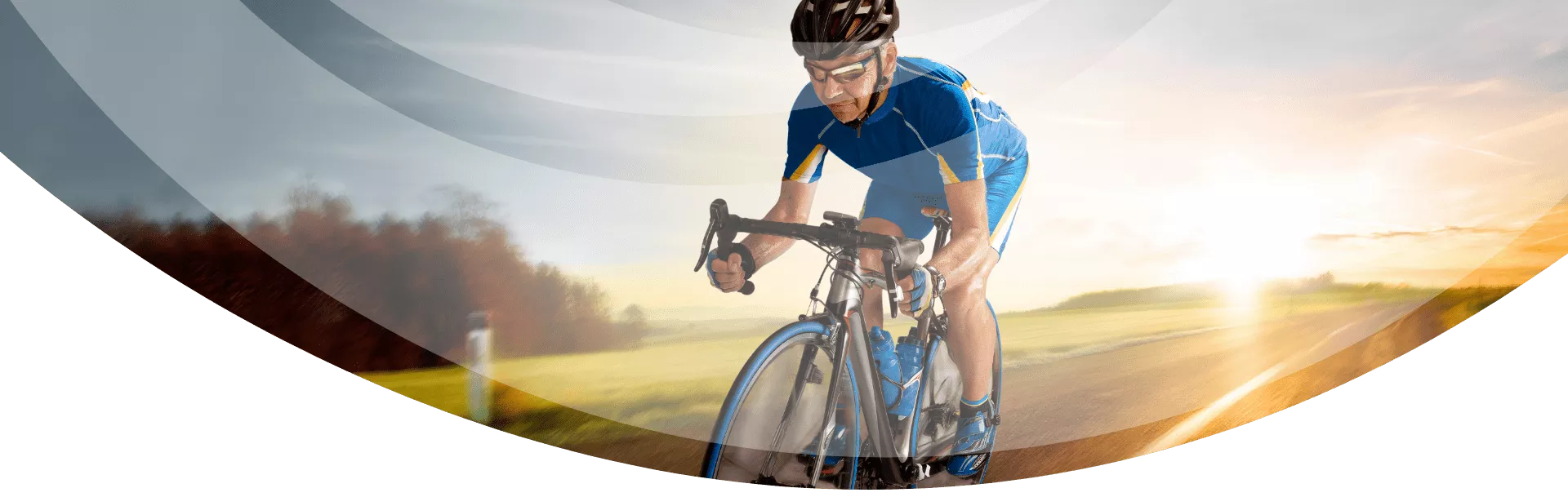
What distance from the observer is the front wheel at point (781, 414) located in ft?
4.44

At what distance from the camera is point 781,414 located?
4.70ft

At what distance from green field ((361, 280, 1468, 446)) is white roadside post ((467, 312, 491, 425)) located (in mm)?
15

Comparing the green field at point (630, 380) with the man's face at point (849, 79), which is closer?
the man's face at point (849, 79)

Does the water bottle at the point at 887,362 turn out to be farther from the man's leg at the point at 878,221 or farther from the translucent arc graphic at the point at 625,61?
the translucent arc graphic at the point at 625,61

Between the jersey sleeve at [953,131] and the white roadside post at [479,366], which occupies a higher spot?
the jersey sleeve at [953,131]

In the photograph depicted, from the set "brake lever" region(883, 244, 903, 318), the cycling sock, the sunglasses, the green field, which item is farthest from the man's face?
the cycling sock

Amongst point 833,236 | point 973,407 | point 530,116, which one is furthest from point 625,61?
point 973,407

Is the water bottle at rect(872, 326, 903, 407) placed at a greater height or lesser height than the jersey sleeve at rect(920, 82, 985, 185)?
lesser

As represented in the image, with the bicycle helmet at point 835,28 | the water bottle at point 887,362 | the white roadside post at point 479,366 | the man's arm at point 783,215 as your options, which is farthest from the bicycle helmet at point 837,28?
the white roadside post at point 479,366

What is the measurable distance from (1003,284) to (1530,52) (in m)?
0.88

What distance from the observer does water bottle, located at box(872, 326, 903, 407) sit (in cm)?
157

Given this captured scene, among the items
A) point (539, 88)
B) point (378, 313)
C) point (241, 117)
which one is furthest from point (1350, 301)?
point (241, 117)

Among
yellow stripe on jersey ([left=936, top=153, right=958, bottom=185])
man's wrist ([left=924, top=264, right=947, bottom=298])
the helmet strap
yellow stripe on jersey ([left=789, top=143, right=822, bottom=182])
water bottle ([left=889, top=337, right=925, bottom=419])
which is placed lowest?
water bottle ([left=889, top=337, right=925, bottom=419])

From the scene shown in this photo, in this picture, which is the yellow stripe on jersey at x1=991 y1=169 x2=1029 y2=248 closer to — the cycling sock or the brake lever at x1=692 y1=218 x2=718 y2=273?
the cycling sock
